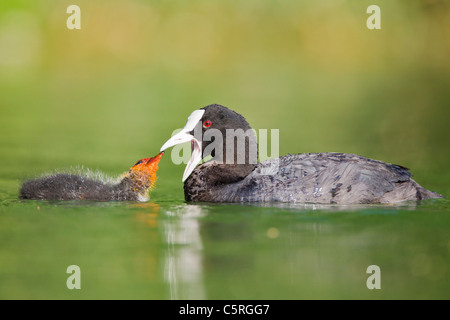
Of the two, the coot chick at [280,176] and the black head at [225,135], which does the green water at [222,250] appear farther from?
the black head at [225,135]

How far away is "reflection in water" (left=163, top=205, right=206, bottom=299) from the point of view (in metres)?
6.42

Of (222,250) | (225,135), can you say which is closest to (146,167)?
(225,135)

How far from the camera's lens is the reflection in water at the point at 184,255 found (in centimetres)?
642

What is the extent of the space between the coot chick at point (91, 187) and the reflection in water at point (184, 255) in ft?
2.54

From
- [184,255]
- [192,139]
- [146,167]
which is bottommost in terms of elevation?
[184,255]

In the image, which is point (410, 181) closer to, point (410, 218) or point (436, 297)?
point (410, 218)

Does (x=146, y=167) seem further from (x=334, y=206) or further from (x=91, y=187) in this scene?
(x=334, y=206)

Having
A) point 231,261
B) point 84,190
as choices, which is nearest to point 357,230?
point 231,261

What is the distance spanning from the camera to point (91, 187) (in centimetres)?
938

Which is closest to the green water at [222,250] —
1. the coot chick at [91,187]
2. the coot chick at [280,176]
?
the coot chick at [91,187]

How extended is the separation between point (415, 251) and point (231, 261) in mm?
1688

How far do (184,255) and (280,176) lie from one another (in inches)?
100

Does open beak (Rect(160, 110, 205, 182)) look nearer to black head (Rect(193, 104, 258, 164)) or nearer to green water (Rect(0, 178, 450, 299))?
black head (Rect(193, 104, 258, 164))

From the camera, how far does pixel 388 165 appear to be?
973cm
